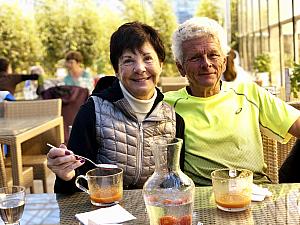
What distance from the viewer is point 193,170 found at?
5.40ft

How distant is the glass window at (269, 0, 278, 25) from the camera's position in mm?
6498

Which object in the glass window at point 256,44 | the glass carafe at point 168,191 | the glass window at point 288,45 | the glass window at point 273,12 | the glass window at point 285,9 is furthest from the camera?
the glass window at point 256,44

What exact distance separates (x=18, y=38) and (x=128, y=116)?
871 cm

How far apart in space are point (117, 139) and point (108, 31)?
8647 mm

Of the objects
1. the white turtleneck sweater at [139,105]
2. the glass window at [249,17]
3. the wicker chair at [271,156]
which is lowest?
the wicker chair at [271,156]

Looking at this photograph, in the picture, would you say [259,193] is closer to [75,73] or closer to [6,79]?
[6,79]

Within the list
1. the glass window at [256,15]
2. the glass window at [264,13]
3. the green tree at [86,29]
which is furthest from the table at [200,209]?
the green tree at [86,29]

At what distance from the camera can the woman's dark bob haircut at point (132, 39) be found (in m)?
1.51

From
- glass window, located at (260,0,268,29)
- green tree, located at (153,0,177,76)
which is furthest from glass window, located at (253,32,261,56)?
green tree, located at (153,0,177,76)

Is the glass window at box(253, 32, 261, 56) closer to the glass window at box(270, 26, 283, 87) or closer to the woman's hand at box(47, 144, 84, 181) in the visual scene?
the glass window at box(270, 26, 283, 87)

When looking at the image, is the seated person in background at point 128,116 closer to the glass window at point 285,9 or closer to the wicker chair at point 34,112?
the wicker chair at point 34,112

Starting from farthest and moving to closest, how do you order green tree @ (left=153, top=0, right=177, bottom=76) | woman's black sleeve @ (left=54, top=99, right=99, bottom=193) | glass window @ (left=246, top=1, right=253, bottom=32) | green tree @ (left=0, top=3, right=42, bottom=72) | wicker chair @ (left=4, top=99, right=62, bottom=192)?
glass window @ (left=246, top=1, right=253, bottom=32) < green tree @ (left=153, top=0, right=177, bottom=76) < green tree @ (left=0, top=3, right=42, bottom=72) < wicker chair @ (left=4, top=99, right=62, bottom=192) < woman's black sleeve @ (left=54, top=99, right=99, bottom=193)

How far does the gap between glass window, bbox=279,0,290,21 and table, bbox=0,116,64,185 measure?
3.18 m

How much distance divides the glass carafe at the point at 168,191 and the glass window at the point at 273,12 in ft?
18.9
